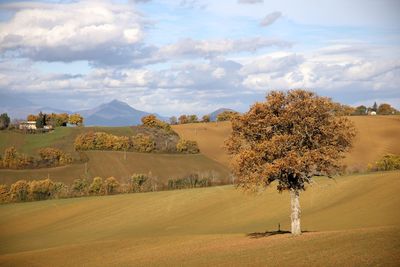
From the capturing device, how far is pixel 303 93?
143 feet

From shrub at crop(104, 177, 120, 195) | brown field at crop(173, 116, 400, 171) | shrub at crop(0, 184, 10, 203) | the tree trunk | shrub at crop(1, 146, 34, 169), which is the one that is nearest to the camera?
the tree trunk

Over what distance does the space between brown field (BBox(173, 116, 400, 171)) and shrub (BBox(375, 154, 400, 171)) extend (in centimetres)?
300

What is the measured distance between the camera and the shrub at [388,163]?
110925 mm

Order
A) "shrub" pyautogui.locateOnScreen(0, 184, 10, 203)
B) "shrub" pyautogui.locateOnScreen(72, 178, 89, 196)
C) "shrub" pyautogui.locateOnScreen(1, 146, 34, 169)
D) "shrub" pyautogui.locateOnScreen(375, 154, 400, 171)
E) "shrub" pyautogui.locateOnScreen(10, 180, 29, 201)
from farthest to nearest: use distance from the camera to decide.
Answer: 1. "shrub" pyautogui.locateOnScreen(1, 146, 34, 169)
2. "shrub" pyautogui.locateOnScreen(72, 178, 89, 196)
3. "shrub" pyautogui.locateOnScreen(10, 180, 29, 201)
4. "shrub" pyautogui.locateOnScreen(0, 184, 10, 203)
5. "shrub" pyautogui.locateOnScreen(375, 154, 400, 171)

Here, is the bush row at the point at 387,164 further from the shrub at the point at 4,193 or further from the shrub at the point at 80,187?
the shrub at the point at 4,193

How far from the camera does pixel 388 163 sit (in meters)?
112

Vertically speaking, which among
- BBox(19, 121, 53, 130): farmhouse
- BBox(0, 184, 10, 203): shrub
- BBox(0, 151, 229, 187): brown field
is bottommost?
BBox(0, 184, 10, 203): shrub

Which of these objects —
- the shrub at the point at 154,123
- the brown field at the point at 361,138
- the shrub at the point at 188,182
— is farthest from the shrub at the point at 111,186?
the shrub at the point at 154,123

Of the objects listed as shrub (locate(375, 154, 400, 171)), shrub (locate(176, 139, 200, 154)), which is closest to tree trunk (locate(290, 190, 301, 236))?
shrub (locate(375, 154, 400, 171))

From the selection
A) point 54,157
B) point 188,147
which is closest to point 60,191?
point 54,157

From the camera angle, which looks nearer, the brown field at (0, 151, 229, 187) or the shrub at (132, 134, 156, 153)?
the brown field at (0, 151, 229, 187)

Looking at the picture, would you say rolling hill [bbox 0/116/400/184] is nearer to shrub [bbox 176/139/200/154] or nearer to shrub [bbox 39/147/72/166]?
shrub [bbox 176/139/200/154]

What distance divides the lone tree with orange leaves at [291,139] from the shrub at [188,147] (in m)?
106

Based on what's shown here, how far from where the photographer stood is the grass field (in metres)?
36.7
